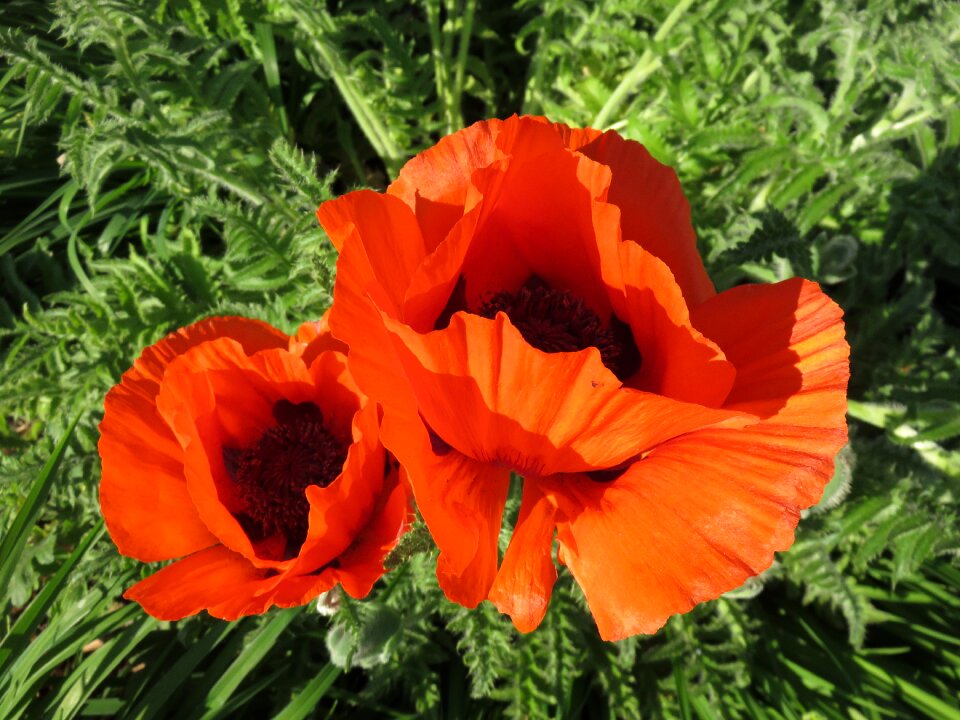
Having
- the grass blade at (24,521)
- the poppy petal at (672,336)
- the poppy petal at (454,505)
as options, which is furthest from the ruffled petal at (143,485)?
the poppy petal at (672,336)

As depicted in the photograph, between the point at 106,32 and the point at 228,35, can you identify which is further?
the point at 228,35

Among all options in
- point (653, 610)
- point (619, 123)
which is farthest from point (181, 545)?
point (619, 123)

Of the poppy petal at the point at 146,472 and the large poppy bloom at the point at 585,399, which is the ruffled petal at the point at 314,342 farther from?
the large poppy bloom at the point at 585,399

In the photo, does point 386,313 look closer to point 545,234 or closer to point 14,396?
point 545,234

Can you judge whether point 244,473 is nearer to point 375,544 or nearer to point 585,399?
point 375,544

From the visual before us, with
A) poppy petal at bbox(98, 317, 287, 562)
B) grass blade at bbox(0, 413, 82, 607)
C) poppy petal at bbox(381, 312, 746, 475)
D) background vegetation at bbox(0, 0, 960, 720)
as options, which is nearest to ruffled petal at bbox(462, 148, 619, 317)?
poppy petal at bbox(381, 312, 746, 475)

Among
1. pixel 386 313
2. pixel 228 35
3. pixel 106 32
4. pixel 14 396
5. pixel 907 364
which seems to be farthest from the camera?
pixel 228 35

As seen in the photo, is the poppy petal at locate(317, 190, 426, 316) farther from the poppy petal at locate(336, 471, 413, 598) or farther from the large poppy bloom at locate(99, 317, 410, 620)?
the poppy petal at locate(336, 471, 413, 598)
